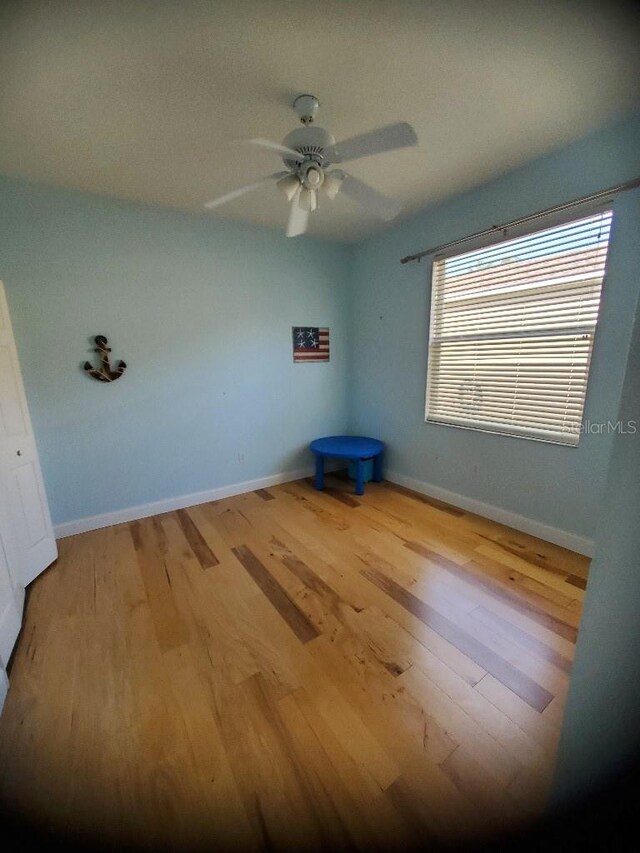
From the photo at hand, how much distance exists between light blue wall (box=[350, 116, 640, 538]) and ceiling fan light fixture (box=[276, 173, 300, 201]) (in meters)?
1.61

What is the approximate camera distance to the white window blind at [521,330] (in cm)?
195

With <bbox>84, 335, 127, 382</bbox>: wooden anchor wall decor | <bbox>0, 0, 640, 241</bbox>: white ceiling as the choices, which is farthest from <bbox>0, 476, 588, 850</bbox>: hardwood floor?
<bbox>0, 0, 640, 241</bbox>: white ceiling

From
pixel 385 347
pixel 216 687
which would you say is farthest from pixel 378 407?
pixel 216 687

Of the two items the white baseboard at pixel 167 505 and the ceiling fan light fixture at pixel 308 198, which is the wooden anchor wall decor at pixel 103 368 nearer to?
the white baseboard at pixel 167 505

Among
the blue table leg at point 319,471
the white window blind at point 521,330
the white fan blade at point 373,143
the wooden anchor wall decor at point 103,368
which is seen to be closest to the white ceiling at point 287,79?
the white fan blade at point 373,143

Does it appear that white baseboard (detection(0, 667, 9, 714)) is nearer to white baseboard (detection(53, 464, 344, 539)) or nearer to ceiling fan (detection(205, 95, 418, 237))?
white baseboard (detection(53, 464, 344, 539))

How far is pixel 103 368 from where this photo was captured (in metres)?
2.44

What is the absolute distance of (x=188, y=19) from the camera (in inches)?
44.1

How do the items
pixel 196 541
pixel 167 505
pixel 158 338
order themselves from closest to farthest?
pixel 196 541, pixel 158 338, pixel 167 505

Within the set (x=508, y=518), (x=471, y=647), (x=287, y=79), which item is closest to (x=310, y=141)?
(x=287, y=79)

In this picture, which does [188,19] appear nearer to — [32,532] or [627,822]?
[627,822]

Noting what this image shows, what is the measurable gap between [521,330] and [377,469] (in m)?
1.89

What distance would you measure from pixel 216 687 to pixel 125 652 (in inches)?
→ 20.7

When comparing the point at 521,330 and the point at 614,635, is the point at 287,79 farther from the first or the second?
the point at 614,635
